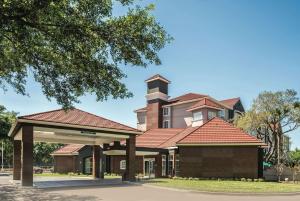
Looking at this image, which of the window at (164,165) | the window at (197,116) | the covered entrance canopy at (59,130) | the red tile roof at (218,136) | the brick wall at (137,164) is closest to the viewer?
the covered entrance canopy at (59,130)

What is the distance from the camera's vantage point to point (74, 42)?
44.6 ft

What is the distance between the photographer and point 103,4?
1307 cm

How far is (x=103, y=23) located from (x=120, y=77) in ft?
8.17

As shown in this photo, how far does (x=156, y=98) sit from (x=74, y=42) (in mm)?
45617

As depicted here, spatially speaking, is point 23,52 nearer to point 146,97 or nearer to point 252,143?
point 252,143

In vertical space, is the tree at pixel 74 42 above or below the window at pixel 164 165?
above

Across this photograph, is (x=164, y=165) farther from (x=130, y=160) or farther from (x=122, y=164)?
(x=130, y=160)

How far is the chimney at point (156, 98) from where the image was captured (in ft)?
191

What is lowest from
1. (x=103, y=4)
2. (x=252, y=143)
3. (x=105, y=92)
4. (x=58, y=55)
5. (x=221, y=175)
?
(x=221, y=175)

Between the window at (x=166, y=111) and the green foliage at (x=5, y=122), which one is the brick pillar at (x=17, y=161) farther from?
the window at (x=166, y=111)

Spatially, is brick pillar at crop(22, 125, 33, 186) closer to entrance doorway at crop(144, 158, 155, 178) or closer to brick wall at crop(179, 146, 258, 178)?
A: brick wall at crop(179, 146, 258, 178)

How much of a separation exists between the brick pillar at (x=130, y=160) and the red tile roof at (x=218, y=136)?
225 inches

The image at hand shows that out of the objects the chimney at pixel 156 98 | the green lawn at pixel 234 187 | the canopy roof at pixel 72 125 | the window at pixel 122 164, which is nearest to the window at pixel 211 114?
the chimney at pixel 156 98

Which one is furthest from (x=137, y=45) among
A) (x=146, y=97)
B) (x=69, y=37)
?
(x=146, y=97)
